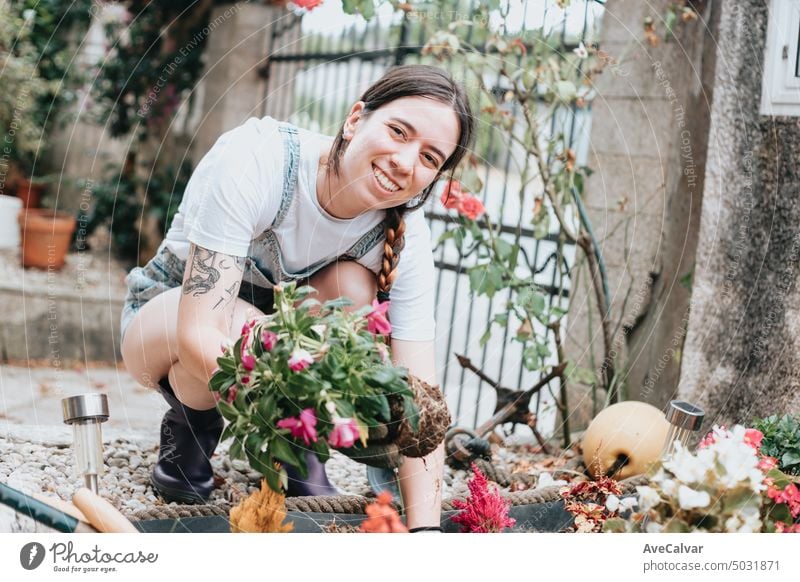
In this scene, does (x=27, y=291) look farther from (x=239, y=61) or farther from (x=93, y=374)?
(x=239, y=61)

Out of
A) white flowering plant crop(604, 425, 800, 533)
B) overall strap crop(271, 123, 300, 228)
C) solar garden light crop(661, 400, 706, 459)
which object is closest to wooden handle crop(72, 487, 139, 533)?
overall strap crop(271, 123, 300, 228)

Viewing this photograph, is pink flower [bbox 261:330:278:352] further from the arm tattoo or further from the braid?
the braid

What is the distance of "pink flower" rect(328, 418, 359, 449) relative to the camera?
1006mm

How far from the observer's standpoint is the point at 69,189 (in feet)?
11.6

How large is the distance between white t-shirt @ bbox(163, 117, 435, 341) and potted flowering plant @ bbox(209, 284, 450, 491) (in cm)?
23

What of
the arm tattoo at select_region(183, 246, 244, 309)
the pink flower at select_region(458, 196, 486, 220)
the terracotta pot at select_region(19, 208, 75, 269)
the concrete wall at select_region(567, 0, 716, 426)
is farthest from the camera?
the terracotta pot at select_region(19, 208, 75, 269)

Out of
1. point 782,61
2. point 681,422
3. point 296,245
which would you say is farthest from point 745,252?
point 296,245

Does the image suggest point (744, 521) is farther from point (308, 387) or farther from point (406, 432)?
point (308, 387)

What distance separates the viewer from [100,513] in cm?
112

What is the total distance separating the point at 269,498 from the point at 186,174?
2220 mm

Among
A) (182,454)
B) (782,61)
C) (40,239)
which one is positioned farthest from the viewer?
(40,239)

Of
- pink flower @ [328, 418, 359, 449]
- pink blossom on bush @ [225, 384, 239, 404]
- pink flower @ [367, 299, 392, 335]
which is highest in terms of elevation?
pink flower @ [367, 299, 392, 335]

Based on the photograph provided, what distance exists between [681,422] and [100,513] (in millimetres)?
873

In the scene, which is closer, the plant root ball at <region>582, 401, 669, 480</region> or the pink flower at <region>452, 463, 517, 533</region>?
the pink flower at <region>452, 463, 517, 533</region>
